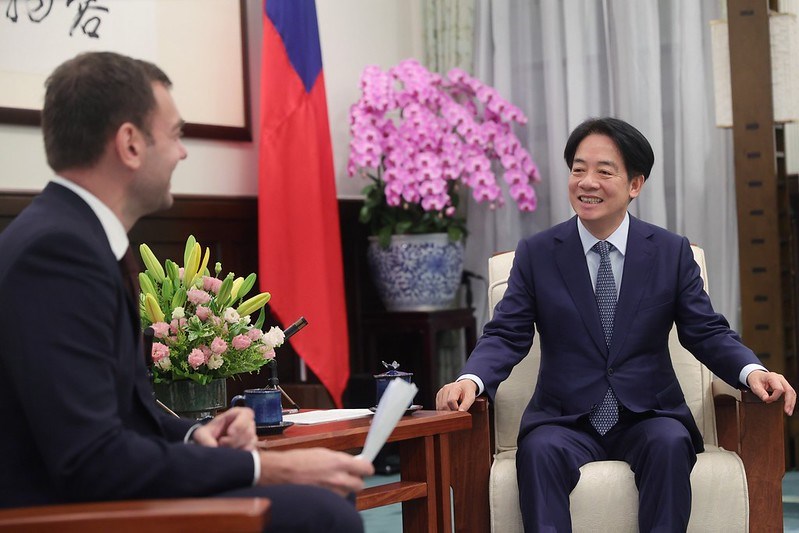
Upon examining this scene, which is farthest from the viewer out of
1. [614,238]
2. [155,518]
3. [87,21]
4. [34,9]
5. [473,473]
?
[87,21]

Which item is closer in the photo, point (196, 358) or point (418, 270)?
point (196, 358)

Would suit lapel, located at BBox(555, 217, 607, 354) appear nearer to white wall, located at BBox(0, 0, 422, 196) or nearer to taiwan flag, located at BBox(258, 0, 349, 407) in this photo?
taiwan flag, located at BBox(258, 0, 349, 407)

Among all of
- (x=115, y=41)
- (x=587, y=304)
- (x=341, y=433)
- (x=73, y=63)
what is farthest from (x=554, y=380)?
(x=115, y=41)

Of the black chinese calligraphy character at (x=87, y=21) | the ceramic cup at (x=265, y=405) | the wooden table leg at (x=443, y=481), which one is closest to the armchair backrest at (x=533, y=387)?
the wooden table leg at (x=443, y=481)

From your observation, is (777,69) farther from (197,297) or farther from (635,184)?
(197,297)

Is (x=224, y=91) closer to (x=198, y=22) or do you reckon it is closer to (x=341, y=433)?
(x=198, y=22)

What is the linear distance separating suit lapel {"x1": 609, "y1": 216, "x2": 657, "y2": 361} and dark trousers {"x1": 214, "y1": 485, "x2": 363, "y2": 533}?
137 cm

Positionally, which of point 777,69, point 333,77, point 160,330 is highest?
point 333,77

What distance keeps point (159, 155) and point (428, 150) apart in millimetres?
2953

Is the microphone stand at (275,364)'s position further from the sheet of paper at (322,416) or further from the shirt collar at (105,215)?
the shirt collar at (105,215)

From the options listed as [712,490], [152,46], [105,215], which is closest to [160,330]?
[105,215]

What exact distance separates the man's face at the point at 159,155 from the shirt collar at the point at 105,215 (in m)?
0.06

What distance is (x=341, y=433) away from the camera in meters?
2.17

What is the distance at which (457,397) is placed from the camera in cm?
254
